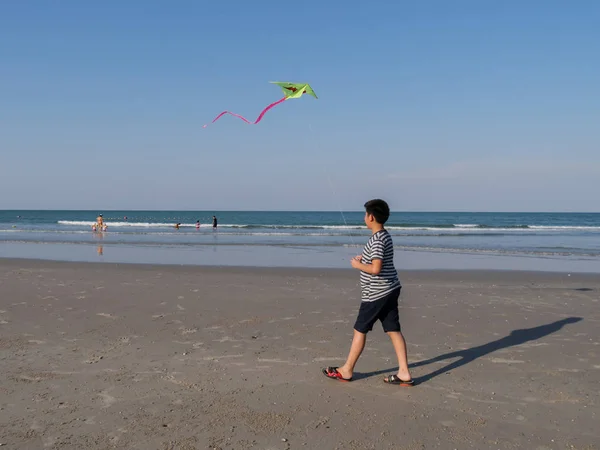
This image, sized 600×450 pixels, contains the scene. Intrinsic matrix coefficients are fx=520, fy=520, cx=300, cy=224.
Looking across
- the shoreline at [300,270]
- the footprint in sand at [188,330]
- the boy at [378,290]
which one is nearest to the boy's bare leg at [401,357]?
the boy at [378,290]

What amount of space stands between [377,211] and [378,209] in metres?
0.02

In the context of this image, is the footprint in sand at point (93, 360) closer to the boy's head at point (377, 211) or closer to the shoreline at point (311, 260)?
the boy's head at point (377, 211)

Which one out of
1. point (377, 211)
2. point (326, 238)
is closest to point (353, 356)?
point (377, 211)

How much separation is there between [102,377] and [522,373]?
161 inches

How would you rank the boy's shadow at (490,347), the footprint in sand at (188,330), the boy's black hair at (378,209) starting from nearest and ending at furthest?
the boy's black hair at (378,209) → the boy's shadow at (490,347) → the footprint in sand at (188,330)

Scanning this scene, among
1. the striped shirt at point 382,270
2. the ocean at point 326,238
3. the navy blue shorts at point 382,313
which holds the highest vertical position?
the striped shirt at point 382,270

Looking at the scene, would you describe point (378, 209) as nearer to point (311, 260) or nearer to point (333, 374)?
point (333, 374)

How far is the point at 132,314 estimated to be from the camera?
773 centimetres

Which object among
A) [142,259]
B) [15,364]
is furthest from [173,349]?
[142,259]

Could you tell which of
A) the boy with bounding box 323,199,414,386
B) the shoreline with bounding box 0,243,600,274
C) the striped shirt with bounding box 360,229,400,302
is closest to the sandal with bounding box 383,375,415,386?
the boy with bounding box 323,199,414,386

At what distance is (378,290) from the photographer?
4.77 m

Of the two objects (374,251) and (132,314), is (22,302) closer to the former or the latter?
(132,314)

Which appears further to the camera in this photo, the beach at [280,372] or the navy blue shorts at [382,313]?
the navy blue shorts at [382,313]

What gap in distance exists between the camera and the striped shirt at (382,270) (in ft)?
15.3
